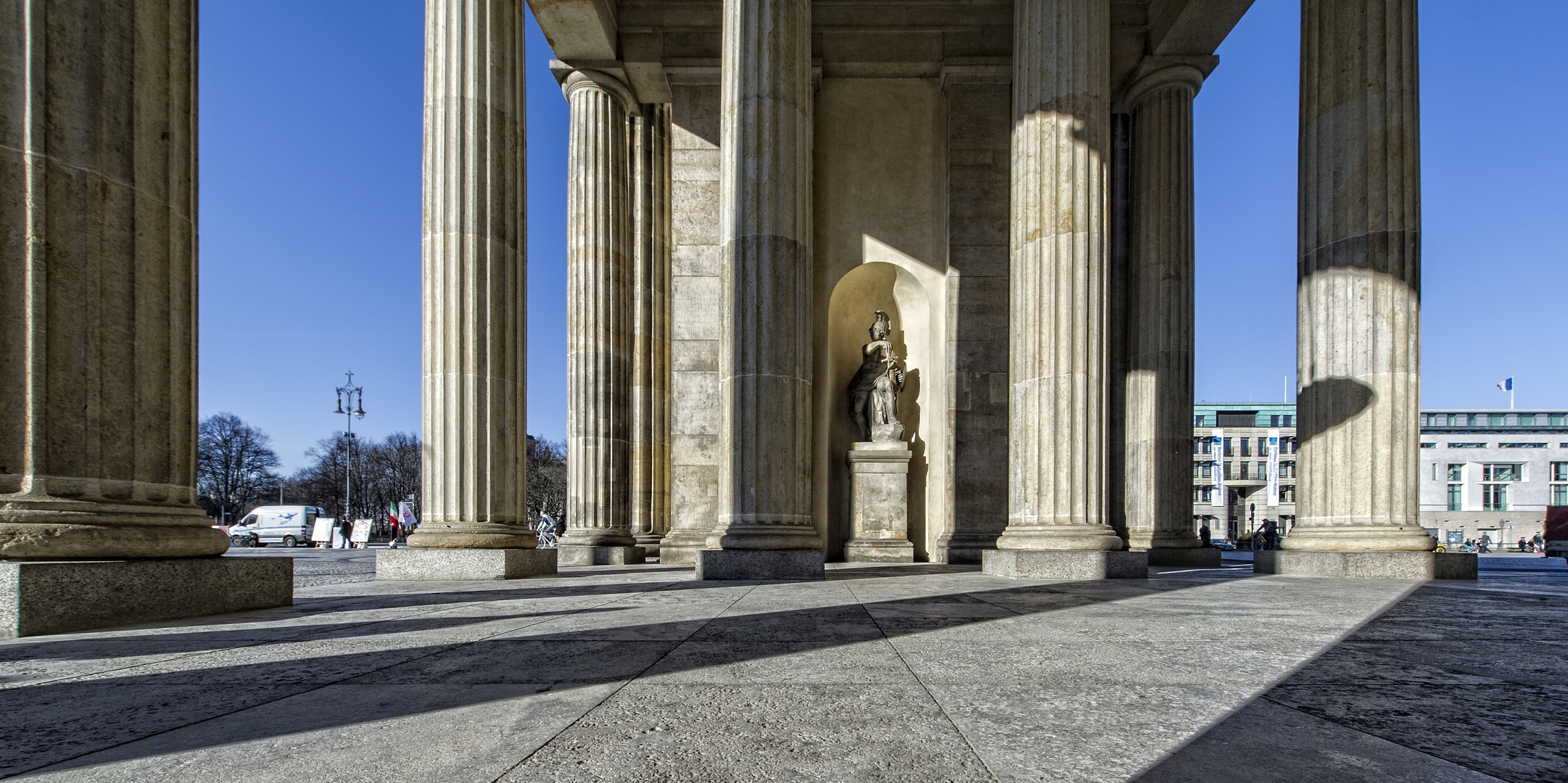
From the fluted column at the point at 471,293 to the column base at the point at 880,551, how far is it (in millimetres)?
9889

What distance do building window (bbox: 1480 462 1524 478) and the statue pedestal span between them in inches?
5282

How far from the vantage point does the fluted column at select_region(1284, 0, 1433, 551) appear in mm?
14977

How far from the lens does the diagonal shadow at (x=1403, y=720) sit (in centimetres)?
315

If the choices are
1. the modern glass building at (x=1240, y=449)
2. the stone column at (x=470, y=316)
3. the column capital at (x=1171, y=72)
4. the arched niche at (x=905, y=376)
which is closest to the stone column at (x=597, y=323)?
the arched niche at (x=905, y=376)

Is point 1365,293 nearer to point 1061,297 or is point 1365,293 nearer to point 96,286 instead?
point 1061,297

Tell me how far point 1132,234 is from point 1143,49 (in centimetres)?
520

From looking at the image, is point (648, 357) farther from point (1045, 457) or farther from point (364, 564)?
point (1045, 457)

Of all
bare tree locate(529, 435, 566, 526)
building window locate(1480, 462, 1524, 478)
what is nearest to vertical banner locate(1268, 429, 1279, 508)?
building window locate(1480, 462, 1524, 478)

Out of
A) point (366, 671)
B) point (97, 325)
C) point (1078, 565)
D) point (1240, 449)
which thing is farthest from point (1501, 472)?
point (97, 325)

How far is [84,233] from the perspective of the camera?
7.95m

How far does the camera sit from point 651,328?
25.0 m

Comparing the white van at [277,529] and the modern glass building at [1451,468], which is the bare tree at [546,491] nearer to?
the white van at [277,529]

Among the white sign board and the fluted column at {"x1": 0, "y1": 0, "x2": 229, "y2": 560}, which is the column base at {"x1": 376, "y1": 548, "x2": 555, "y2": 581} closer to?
the fluted column at {"x1": 0, "y1": 0, "x2": 229, "y2": 560}

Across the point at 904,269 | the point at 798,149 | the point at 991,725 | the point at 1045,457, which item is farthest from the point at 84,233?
the point at 904,269
